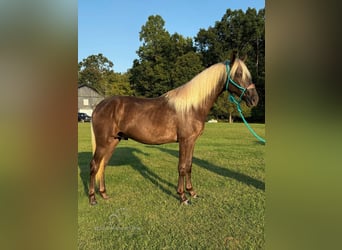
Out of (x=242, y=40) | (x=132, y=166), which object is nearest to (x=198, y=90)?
(x=242, y=40)

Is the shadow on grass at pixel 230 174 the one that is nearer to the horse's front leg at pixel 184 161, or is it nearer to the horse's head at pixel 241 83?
the horse's front leg at pixel 184 161

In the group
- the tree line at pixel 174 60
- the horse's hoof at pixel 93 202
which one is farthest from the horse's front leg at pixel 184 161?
the horse's hoof at pixel 93 202

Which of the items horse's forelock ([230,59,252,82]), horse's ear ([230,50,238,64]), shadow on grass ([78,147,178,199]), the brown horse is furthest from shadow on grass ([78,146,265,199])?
horse's ear ([230,50,238,64])

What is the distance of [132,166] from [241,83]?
12.2 ft

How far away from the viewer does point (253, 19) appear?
1.57 meters

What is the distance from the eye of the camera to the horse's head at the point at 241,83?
253 centimetres

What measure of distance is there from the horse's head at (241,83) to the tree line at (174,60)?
0.32ft

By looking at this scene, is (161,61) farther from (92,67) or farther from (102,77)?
(92,67)

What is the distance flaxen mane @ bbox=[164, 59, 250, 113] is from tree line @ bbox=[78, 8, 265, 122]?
6.2 inches

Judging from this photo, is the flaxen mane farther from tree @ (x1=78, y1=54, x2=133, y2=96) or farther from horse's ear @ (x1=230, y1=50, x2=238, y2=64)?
tree @ (x1=78, y1=54, x2=133, y2=96)

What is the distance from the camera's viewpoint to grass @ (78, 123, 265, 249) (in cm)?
221

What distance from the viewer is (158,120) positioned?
3320 mm
